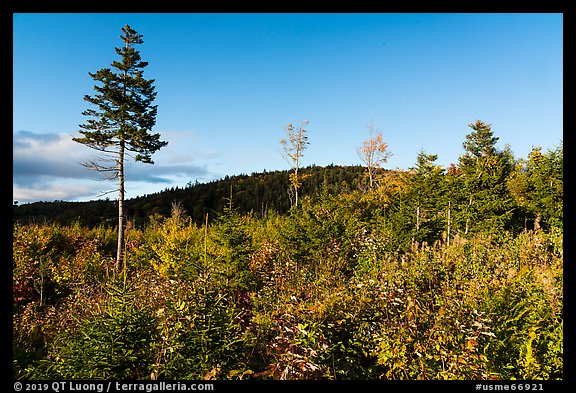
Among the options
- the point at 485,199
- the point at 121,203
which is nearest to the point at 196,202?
the point at 121,203

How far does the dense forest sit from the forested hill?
9.69 meters

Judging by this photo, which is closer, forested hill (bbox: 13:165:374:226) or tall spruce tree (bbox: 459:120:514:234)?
tall spruce tree (bbox: 459:120:514:234)

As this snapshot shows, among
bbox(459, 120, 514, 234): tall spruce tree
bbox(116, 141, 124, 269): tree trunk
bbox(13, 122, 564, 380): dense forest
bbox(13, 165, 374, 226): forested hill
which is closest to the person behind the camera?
bbox(13, 122, 564, 380): dense forest

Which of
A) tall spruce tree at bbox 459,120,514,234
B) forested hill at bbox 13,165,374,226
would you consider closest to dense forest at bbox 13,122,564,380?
tall spruce tree at bbox 459,120,514,234

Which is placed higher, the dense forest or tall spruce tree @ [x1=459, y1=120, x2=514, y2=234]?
tall spruce tree @ [x1=459, y1=120, x2=514, y2=234]

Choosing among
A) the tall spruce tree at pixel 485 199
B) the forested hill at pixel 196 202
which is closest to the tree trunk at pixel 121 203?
the forested hill at pixel 196 202

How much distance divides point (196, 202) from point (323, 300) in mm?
26366

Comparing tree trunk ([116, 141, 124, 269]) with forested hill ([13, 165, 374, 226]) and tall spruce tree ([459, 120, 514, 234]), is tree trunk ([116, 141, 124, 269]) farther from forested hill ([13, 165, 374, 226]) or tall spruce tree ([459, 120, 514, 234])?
tall spruce tree ([459, 120, 514, 234])

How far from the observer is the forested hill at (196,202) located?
23734mm

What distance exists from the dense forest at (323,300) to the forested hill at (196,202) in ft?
31.8

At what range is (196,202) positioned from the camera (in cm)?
2941

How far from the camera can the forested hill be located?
23734 mm
